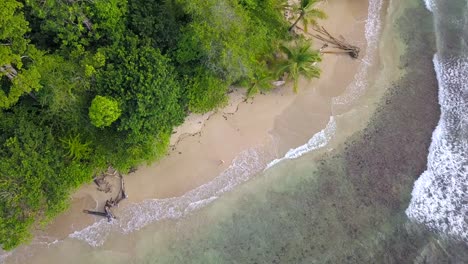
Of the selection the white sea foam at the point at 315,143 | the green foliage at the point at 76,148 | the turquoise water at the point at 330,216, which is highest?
the green foliage at the point at 76,148

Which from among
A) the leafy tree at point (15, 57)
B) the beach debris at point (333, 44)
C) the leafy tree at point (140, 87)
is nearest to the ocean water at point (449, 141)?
the beach debris at point (333, 44)

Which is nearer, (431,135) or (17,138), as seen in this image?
(17,138)

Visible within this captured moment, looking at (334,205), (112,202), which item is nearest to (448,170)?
(334,205)

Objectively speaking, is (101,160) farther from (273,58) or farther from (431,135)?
(431,135)

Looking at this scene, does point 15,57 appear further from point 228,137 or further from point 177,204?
point 228,137

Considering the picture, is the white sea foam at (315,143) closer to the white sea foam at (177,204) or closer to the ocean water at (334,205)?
the ocean water at (334,205)

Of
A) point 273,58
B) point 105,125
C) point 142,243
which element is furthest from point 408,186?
point 105,125
